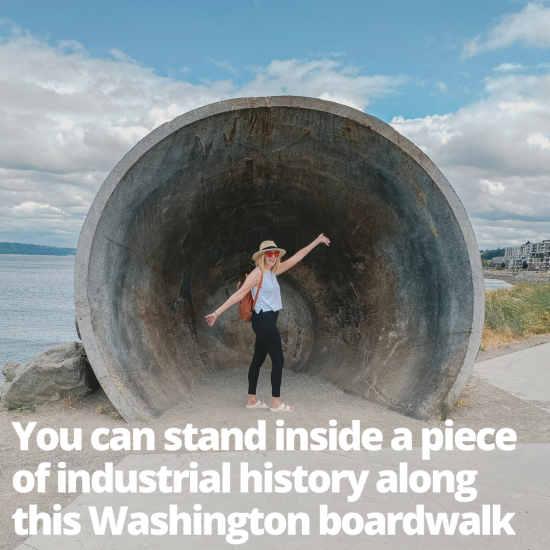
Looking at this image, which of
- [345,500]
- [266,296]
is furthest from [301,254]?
[345,500]

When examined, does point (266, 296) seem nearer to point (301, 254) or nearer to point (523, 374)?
point (301, 254)

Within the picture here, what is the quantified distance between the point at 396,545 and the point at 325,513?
1.47ft

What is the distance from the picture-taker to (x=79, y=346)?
569cm

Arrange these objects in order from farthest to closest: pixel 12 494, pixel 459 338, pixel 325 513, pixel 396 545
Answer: pixel 459 338
pixel 12 494
pixel 325 513
pixel 396 545

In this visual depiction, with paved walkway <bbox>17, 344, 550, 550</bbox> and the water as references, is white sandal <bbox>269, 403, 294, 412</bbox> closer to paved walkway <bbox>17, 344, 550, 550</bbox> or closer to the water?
paved walkway <bbox>17, 344, 550, 550</bbox>

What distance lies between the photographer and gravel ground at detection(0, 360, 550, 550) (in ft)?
12.4

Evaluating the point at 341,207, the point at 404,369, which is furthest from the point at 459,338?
the point at 341,207

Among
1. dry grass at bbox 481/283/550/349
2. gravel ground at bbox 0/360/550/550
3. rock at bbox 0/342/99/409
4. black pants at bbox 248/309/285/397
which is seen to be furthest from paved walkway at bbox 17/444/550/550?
dry grass at bbox 481/283/550/349

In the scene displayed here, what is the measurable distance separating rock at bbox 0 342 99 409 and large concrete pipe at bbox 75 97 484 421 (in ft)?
2.77

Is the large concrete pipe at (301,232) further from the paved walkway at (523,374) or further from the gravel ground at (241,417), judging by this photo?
the paved walkway at (523,374)

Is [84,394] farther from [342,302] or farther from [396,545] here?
[396,545]

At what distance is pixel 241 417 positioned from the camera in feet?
15.2

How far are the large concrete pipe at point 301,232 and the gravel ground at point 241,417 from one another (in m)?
0.22

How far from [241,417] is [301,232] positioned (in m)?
2.55
